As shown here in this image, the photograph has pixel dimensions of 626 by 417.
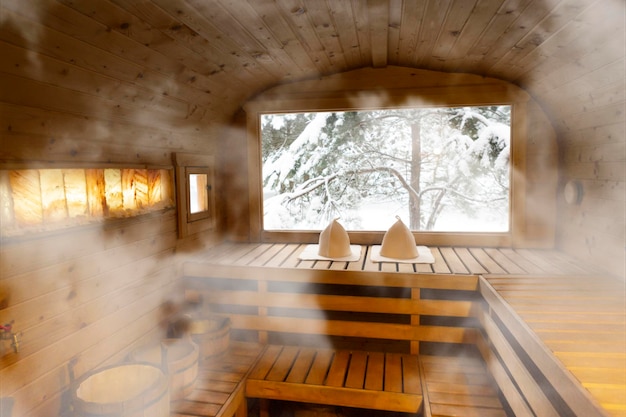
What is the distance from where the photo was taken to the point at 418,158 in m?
4.15

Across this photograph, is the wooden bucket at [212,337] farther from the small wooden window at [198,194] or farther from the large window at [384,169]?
the large window at [384,169]

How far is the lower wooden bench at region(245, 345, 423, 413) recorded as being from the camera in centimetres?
221

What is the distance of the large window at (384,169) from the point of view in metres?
3.90

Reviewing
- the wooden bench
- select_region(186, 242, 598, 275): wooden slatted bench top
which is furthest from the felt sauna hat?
the wooden bench

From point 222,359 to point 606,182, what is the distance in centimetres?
262

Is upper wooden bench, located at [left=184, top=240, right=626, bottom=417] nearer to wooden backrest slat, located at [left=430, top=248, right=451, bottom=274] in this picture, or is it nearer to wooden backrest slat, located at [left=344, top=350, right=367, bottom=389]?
wooden backrest slat, located at [left=430, top=248, right=451, bottom=274]

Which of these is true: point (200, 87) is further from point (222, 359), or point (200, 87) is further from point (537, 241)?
point (537, 241)

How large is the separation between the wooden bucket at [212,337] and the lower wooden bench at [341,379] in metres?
0.26

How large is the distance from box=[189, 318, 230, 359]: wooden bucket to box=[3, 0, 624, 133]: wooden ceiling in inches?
57.8

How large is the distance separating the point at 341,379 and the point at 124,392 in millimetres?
1150

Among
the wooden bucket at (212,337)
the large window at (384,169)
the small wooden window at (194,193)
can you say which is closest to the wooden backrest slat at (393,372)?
the wooden bucket at (212,337)

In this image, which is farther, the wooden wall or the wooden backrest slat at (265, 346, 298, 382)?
the wooden backrest slat at (265, 346, 298, 382)

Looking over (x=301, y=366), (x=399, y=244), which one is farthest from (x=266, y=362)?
(x=399, y=244)

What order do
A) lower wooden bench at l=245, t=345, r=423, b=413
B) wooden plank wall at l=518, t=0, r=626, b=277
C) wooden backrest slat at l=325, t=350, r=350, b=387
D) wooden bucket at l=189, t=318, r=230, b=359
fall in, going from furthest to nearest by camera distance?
wooden bucket at l=189, t=318, r=230, b=359, wooden backrest slat at l=325, t=350, r=350, b=387, lower wooden bench at l=245, t=345, r=423, b=413, wooden plank wall at l=518, t=0, r=626, b=277
